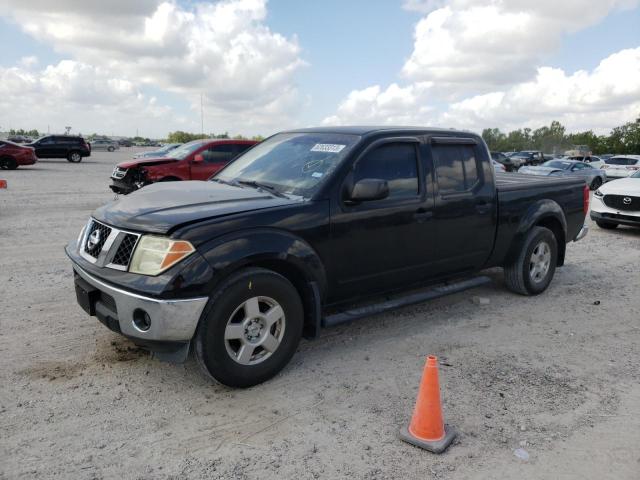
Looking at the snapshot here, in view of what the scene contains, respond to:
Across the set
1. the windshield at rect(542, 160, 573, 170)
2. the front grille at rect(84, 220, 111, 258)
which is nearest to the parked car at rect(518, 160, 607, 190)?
the windshield at rect(542, 160, 573, 170)

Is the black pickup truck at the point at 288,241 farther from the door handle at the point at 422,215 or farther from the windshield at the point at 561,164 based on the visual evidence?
the windshield at the point at 561,164

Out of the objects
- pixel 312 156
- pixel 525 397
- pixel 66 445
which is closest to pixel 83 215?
pixel 312 156

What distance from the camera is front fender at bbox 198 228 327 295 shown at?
3316 millimetres

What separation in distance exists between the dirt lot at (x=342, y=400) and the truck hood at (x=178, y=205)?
1.15 m

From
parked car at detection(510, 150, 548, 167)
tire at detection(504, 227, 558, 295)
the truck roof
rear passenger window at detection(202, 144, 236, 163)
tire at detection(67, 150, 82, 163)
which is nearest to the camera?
the truck roof

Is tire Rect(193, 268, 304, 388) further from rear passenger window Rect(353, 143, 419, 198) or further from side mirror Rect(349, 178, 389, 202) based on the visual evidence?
rear passenger window Rect(353, 143, 419, 198)

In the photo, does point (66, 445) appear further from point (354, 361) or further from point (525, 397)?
point (525, 397)

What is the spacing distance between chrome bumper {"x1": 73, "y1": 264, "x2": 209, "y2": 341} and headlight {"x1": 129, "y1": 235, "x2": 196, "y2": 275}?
0.18 meters

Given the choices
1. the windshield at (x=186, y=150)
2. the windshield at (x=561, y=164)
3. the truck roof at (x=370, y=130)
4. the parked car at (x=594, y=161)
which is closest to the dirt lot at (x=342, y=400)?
the truck roof at (x=370, y=130)

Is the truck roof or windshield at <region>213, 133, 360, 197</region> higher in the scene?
the truck roof

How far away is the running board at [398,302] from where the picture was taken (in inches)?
159

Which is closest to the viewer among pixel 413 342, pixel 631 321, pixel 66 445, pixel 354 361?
pixel 66 445

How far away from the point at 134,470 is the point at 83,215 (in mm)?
8856

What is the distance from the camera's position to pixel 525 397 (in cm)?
362
